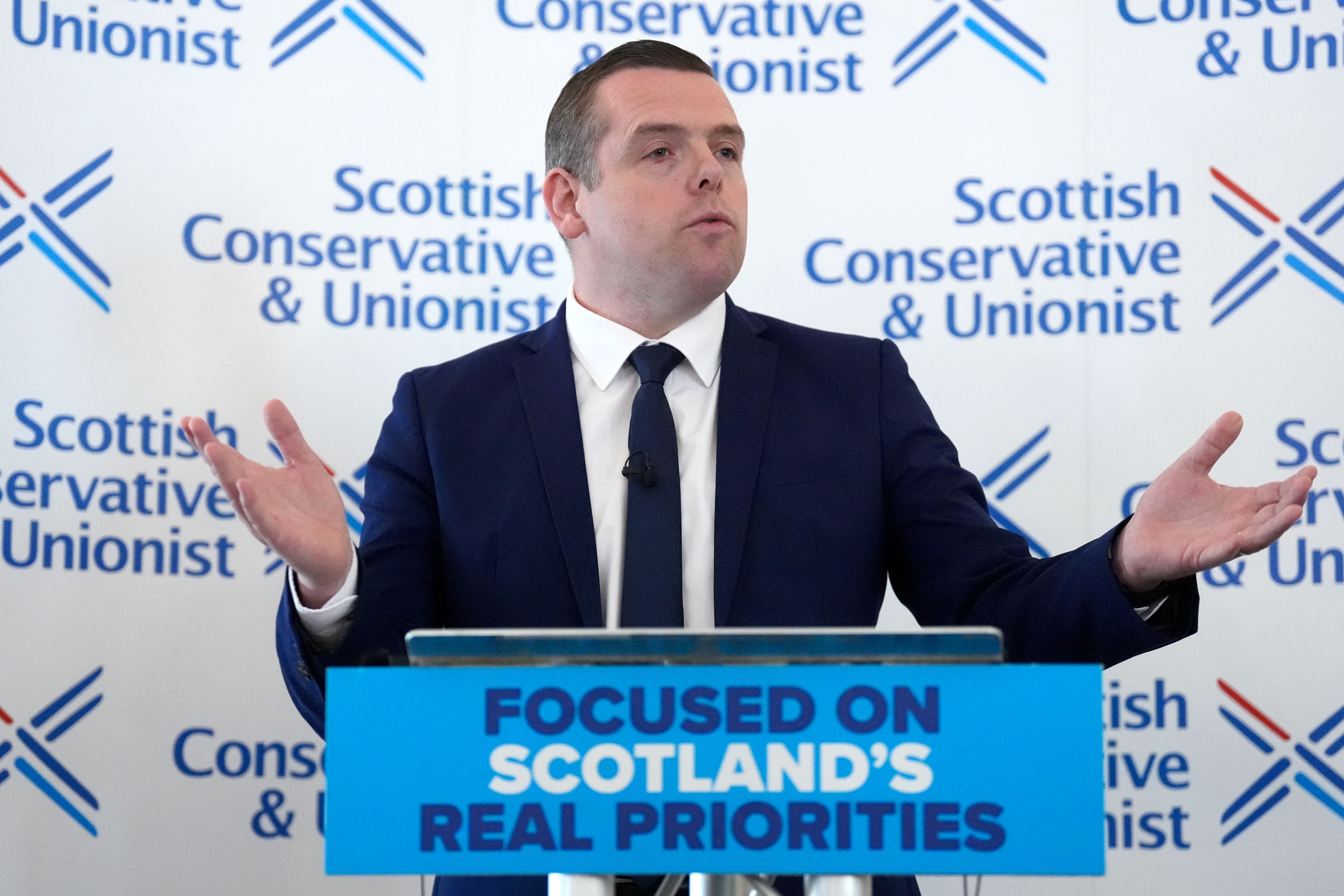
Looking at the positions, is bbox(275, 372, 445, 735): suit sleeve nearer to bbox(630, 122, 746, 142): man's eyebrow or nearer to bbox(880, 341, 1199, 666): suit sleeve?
bbox(630, 122, 746, 142): man's eyebrow

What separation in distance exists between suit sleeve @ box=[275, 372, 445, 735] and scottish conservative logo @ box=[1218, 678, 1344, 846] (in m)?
1.62

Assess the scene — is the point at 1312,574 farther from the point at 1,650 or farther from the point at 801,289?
the point at 1,650

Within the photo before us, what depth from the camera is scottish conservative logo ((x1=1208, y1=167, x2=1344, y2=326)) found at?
2.67 m

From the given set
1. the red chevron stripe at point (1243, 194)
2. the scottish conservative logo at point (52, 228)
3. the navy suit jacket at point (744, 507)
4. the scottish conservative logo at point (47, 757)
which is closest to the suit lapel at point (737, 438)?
the navy suit jacket at point (744, 507)

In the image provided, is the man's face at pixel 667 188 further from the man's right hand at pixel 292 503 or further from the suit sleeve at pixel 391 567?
the man's right hand at pixel 292 503

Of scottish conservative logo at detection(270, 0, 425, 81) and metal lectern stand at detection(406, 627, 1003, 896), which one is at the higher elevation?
scottish conservative logo at detection(270, 0, 425, 81)

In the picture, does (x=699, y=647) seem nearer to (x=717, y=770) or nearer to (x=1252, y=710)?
(x=717, y=770)

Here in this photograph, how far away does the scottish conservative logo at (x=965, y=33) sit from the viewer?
2.86 meters

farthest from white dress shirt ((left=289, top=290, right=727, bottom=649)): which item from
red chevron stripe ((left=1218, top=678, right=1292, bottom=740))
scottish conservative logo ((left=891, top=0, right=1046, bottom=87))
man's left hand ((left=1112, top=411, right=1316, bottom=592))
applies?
red chevron stripe ((left=1218, top=678, right=1292, bottom=740))

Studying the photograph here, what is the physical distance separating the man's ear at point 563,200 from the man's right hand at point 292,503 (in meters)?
0.90

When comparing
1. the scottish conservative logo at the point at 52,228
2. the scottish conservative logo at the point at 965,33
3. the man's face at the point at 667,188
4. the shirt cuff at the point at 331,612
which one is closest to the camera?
the shirt cuff at the point at 331,612

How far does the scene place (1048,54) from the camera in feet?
9.32

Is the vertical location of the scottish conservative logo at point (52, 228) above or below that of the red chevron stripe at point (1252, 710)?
above

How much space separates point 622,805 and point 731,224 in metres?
1.23
